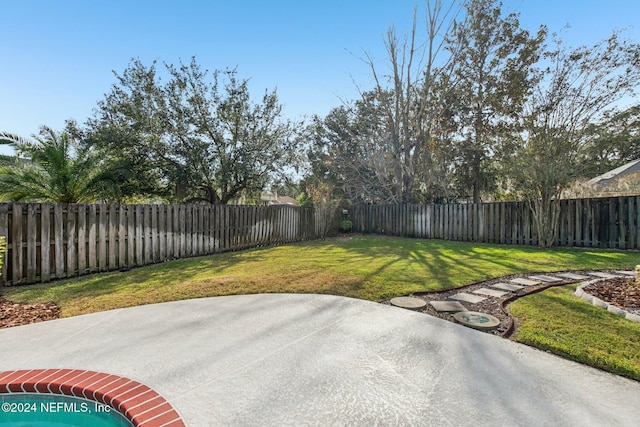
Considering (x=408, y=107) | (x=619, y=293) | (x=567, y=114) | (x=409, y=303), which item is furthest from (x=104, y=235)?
(x=408, y=107)

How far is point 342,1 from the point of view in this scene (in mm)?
9109

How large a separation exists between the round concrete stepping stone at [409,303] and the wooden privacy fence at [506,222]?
7.83 metres

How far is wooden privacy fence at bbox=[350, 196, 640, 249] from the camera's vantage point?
786 cm

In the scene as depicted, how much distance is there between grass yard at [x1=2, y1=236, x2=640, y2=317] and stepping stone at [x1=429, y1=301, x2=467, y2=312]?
507mm

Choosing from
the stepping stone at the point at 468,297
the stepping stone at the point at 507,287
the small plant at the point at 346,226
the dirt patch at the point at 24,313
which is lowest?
the dirt patch at the point at 24,313

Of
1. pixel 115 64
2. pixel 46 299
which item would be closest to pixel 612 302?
pixel 46 299

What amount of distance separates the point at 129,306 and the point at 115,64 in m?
9.40

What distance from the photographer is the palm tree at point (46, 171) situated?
6.28m

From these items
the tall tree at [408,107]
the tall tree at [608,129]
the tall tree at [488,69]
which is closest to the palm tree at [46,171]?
the tall tree at [408,107]

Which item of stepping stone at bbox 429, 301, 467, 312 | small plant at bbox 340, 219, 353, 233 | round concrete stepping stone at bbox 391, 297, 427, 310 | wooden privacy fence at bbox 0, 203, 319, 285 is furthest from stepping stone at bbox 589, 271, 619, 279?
small plant at bbox 340, 219, 353, 233

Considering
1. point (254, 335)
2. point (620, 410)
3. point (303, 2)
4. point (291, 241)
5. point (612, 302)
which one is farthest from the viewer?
point (291, 241)

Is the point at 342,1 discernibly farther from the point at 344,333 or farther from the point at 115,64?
the point at 344,333

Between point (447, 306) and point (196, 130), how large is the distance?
10057 mm

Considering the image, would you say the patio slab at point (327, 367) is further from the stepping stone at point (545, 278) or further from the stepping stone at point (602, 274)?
the stepping stone at point (602, 274)
